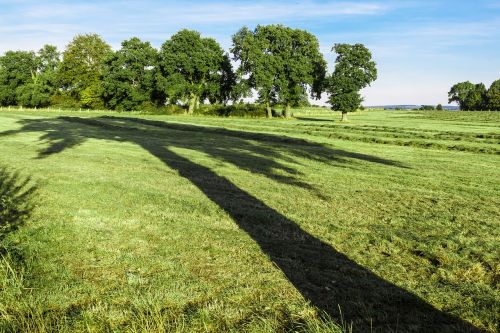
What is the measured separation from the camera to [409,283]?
270 inches

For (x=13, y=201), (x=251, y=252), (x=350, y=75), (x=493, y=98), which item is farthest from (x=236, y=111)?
(x=493, y=98)

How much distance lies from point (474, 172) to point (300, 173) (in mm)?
8507

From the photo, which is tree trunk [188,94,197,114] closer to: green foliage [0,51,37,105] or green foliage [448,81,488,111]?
green foliage [0,51,37,105]

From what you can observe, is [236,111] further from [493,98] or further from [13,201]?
[493,98]

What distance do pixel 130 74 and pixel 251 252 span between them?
81114 mm

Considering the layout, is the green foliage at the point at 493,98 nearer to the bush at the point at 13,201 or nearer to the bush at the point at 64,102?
the bush at the point at 64,102

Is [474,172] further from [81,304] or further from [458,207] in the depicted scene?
[81,304]

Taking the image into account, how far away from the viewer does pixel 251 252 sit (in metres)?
8.14

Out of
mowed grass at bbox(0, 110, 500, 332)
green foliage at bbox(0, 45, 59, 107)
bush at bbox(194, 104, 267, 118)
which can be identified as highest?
green foliage at bbox(0, 45, 59, 107)

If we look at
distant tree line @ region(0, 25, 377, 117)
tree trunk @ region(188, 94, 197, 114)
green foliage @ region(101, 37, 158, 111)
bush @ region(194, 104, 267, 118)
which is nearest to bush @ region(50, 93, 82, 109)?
distant tree line @ region(0, 25, 377, 117)

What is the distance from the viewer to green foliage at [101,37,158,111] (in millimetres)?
81750

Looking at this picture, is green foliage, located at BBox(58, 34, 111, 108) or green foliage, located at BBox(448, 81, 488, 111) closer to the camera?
green foliage, located at BBox(58, 34, 111, 108)

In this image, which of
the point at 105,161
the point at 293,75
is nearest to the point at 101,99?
the point at 293,75

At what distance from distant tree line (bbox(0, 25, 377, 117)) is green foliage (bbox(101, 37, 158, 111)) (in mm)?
207
